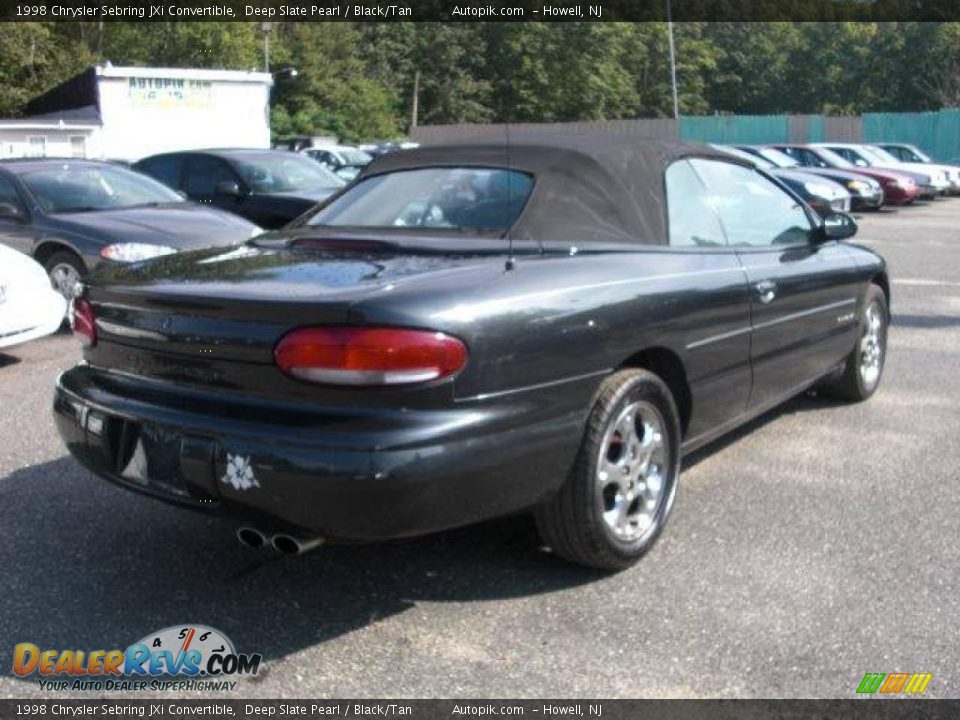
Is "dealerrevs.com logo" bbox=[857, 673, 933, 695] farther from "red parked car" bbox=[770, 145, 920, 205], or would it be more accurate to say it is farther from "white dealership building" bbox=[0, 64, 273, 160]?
"red parked car" bbox=[770, 145, 920, 205]

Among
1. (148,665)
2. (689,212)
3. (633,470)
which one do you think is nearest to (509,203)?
(689,212)

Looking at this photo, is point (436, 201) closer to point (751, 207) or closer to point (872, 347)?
point (751, 207)

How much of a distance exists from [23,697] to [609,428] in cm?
192

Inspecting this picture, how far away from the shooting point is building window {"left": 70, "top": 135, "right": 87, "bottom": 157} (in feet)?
74.3

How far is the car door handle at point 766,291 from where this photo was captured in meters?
4.70

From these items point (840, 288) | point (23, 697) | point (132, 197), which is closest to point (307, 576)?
point (23, 697)

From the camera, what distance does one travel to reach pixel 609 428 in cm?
373

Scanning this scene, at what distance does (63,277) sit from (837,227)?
5.97m

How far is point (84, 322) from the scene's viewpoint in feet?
13.3

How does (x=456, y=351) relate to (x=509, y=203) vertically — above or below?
below

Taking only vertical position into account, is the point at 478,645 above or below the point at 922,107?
below

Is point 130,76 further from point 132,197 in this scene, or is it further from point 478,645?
point 478,645

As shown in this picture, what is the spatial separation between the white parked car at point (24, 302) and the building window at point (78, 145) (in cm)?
1607

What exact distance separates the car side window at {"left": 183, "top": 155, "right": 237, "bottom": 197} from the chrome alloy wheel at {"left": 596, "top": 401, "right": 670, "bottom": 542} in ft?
29.8
